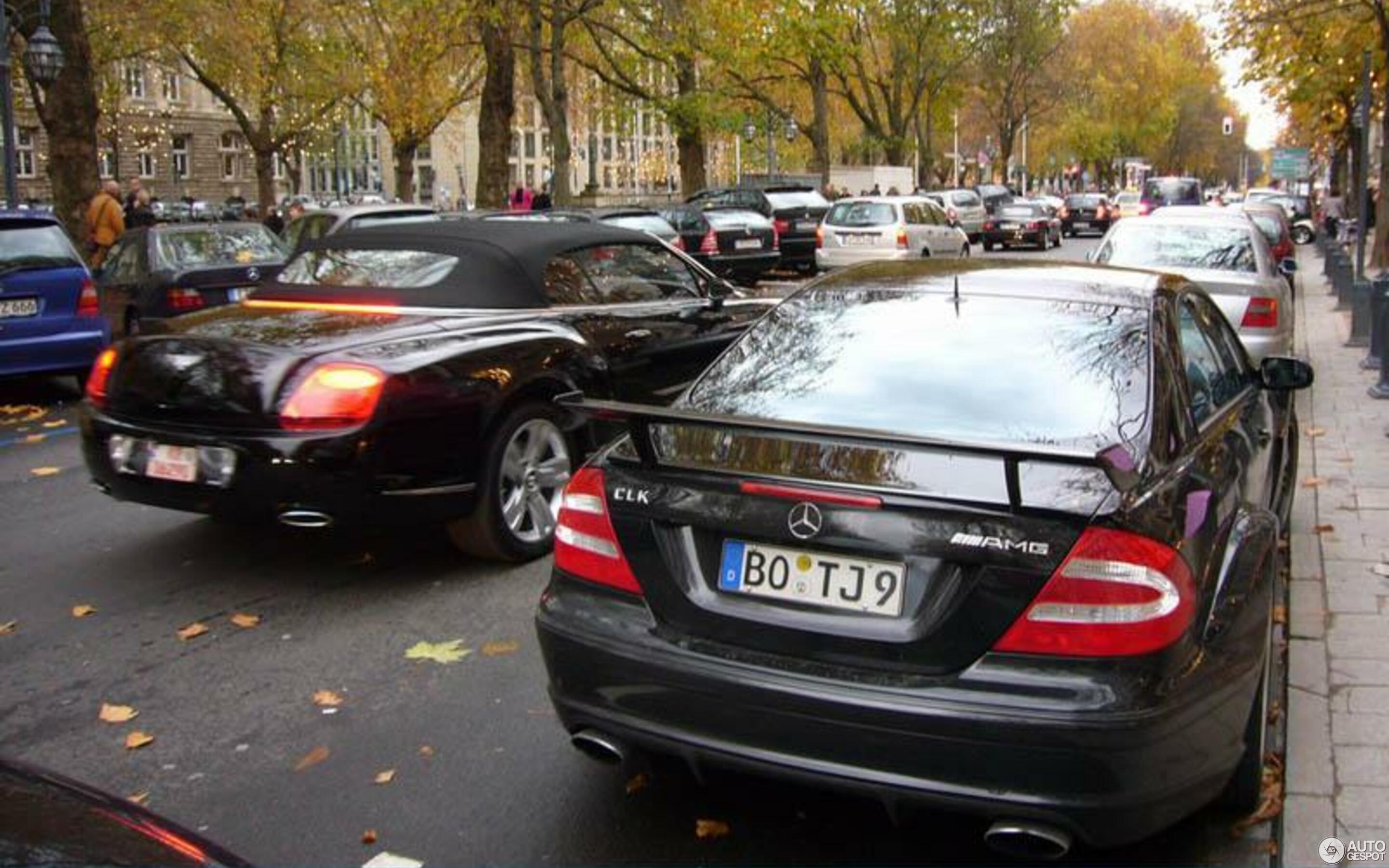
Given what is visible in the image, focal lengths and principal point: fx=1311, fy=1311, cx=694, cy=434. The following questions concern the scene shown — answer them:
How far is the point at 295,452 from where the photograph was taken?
5434mm

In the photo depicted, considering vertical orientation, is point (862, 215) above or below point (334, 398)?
above

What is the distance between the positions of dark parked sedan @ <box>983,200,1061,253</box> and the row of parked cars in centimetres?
3224

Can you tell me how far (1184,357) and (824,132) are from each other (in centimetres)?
4161

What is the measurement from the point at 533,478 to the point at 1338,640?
141 inches

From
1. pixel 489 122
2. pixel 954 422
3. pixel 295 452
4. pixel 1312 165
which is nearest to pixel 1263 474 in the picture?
pixel 954 422

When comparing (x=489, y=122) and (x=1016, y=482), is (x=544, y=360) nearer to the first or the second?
(x=1016, y=482)

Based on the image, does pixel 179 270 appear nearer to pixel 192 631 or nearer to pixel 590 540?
pixel 192 631

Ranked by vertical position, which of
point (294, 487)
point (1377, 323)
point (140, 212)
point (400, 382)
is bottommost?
point (294, 487)

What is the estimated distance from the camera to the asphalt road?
11.8 ft

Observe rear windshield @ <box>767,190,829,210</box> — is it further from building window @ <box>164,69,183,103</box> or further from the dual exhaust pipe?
building window @ <box>164,69,183,103</box>

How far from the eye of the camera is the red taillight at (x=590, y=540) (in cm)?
350

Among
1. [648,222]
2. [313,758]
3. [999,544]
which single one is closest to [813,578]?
[999,544]

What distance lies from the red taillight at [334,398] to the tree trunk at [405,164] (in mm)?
39830

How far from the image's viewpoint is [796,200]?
29734mm
